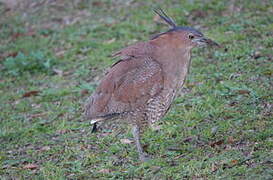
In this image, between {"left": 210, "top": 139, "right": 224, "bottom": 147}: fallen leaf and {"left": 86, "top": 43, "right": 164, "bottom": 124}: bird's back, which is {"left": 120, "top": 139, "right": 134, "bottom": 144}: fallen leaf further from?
{"left": 210, "top": 139, "right": 224, "bottom": 147}: fallen leaf

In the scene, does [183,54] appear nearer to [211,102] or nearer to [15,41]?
[211,102]

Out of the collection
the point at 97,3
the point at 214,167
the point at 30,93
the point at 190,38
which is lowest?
the point at 30,93

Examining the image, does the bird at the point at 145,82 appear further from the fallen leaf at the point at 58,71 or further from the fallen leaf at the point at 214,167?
the fallen leaf at the point at 58,71

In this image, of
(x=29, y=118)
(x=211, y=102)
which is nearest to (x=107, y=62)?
(x=29, y=118)

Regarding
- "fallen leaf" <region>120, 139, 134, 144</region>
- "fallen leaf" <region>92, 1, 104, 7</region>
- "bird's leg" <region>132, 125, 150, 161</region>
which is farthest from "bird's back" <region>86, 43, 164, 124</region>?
"fallen leaf" <region>92, 1, 104, 7</region>

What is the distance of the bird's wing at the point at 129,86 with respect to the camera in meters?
5.49

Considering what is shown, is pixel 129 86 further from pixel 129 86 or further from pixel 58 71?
pixel 58 71

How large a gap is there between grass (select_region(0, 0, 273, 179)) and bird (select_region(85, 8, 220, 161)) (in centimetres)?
36

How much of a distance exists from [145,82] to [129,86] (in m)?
0.18

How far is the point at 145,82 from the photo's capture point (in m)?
5.51

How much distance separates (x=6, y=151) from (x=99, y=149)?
3.82 ft

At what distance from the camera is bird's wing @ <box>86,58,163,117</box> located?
18.0 feet

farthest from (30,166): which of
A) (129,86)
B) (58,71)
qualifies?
(58,71)

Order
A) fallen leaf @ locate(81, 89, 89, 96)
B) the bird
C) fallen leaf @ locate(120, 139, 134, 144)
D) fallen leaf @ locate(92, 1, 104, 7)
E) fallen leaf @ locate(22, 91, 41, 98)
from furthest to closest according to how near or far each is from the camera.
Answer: fallen leaf @ locate(92, 1, 104, 7), fallen leaf @ locate(22, 91, 41, 98), fallen leaf @ locate(81, 89, 89, 96), fallen leaf @ locate(120, 139, 134, 144), the bird
